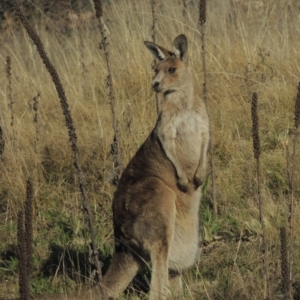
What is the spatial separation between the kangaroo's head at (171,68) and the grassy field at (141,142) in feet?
2.12

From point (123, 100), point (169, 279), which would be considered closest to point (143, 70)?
point (123, 100)

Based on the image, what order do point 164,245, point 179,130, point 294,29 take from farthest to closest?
point 294,29 → point 179,130 → point 164,245

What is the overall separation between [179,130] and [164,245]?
1013mm

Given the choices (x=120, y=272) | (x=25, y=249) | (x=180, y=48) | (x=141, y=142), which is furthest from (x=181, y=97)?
(x=25, y=249)

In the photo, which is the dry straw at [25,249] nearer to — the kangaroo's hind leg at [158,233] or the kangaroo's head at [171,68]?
the kangaroo's hind leg at [158,233]

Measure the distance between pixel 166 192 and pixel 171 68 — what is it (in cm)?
107

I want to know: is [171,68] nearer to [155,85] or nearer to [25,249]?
[155,85]

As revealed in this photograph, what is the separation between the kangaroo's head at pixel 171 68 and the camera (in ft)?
17.6

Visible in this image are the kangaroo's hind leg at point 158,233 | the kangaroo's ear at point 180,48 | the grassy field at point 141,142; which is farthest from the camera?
the kangaroo's ear at point 180,48

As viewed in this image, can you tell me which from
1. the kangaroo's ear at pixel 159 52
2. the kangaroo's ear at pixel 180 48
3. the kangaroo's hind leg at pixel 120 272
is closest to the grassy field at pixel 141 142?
the kangaroo's hind leg at pixel 120 272

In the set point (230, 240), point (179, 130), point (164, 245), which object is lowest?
point (230, 240)

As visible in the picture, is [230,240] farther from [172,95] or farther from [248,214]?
[172,95]

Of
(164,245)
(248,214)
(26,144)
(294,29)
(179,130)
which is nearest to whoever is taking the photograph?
(164,245)

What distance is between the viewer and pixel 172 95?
539cm
